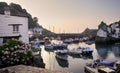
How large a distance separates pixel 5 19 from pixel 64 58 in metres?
32.9

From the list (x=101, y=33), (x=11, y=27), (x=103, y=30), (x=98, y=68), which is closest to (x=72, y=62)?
(x=98, y=68)

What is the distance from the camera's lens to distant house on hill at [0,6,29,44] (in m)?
38.3

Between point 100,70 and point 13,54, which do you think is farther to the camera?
point 100,70

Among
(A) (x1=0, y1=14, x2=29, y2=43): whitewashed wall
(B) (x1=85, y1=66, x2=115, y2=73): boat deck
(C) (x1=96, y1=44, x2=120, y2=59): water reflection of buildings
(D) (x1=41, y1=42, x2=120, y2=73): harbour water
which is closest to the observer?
(B) (x1=85, y1=66, x2=115, y2=73): boat deck

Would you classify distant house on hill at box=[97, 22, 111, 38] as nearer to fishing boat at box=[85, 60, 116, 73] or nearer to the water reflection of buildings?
the water reflection of buildings

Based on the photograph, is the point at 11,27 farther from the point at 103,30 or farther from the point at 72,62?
the point at 103,30

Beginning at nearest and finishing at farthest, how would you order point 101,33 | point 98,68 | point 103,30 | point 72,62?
point 98,68, point 72,62, point 103,30, point 101,33

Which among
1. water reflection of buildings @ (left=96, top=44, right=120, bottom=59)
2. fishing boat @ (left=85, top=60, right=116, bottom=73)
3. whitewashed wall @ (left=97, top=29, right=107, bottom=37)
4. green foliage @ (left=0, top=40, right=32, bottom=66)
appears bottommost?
water reflection of buildings @ (left=96, top=44, right=120, bottom=59)

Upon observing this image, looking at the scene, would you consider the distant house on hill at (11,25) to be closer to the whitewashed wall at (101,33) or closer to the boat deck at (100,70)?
the boat deck at (100,70)

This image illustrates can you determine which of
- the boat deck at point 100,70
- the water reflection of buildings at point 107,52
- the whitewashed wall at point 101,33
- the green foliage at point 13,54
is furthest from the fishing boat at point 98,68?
the whitewashed wall at point 101,33

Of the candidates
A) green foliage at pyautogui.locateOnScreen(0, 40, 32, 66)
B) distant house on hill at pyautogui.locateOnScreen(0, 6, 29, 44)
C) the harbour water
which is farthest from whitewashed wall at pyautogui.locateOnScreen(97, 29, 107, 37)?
green foliage at pyautogui.locateOnScreen(0, 40, 32, 66)

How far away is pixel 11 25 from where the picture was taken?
39531 mm

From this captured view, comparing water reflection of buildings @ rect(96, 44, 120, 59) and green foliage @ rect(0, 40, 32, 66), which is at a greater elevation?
green foliage @ rect(0, 40, 32, 66)

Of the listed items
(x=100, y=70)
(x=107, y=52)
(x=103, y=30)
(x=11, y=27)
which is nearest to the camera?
(x=100, y=70)
